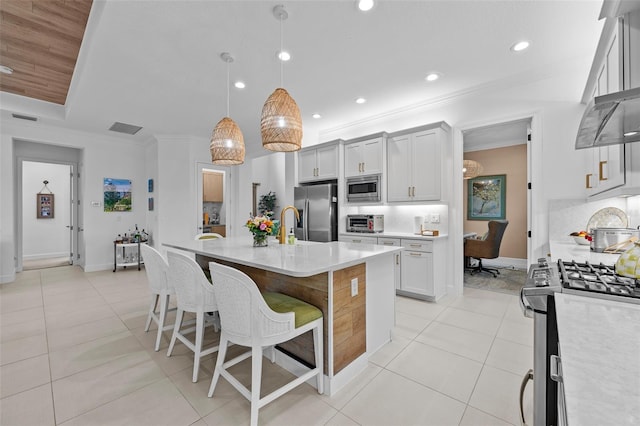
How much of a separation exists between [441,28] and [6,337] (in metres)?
5.16

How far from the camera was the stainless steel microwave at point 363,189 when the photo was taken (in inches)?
174

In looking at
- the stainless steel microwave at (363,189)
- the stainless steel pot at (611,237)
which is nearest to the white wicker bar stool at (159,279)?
the stainless steel microwave at (363,189)

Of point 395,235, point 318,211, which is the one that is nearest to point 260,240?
point 395,235

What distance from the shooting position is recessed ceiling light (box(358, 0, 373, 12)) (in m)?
2.19

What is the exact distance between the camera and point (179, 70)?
3207mm

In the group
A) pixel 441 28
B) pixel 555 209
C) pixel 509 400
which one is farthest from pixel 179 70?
pixel 555 209

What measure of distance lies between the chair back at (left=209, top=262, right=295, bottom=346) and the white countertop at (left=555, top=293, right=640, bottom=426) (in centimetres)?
126

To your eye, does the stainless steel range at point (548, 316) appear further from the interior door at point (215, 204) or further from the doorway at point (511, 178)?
the interior door at point (215, 204)

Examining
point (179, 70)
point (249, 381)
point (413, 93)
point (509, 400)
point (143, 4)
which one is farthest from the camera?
point (413, 93)

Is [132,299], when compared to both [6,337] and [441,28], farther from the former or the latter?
[441,28]

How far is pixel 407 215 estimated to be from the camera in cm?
446

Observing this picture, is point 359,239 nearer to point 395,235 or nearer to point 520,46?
point 395,235

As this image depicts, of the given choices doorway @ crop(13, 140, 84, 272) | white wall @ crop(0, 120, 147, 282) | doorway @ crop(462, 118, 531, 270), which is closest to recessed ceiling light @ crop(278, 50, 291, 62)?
doorway @ crop(462, 118, 531, 270)

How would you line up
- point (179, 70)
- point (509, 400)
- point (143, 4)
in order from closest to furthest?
point (509, 400)
point (143, 4)
point (179, 70)
